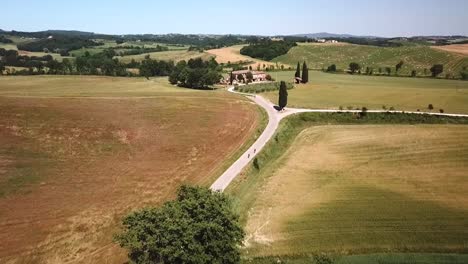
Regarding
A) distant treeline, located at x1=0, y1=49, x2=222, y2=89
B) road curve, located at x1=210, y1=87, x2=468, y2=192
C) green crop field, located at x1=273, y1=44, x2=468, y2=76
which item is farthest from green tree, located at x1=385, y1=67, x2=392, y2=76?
road curve, located at x1=210, y1=87, x2=468, y2=192

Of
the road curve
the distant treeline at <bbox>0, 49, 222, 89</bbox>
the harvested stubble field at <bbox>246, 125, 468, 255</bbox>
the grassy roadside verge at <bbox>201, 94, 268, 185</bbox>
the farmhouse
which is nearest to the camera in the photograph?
the harvested stubble field at <bbox>246, 125, 468, 255</bbox>

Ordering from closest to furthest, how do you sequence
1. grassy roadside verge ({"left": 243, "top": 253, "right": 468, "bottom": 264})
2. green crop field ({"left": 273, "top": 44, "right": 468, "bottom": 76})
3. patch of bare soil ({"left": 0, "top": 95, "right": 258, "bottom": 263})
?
grassy roadside verge ({"left": 243, "top": 253, "right": 468, "bottom": 264}), patch of bare soil ({"left": 0, "top": 95, "right": 258, "bottom": 263}), green crop field ({"left": 273, "top": 44, "right": 468, "bottom": 76})

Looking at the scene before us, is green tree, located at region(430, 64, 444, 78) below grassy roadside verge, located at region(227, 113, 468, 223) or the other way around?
the other way around

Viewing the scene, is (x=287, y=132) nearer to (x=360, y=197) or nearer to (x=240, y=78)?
(x=360, y=197)

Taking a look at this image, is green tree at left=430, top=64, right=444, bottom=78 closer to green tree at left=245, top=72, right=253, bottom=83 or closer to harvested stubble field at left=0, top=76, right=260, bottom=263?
green tree at left=245, top=72, right=253, bottom=83

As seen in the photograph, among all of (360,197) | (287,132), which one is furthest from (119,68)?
(360,197)

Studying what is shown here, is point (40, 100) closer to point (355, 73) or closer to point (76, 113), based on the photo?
point (76, 113)
